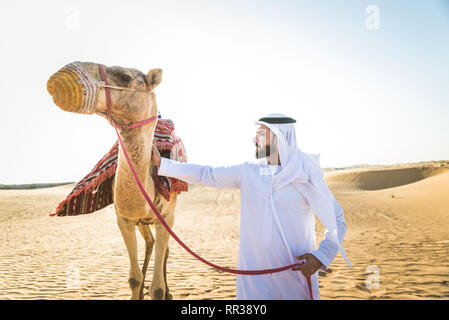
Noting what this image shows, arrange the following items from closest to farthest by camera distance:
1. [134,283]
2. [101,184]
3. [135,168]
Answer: [135,168] < [134,283] < [101,184]

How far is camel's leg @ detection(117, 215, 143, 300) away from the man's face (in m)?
1.66

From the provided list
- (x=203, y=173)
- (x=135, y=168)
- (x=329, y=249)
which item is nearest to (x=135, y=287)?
(x=135, y=168)

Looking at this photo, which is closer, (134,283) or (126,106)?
(126,106)

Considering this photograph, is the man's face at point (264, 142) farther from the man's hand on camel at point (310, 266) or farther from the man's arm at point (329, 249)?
the man's hand on camel at point (310, 266)

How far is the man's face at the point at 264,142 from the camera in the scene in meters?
2.96

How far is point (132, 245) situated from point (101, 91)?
1873 millimetres

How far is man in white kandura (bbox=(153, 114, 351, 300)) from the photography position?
2707mm

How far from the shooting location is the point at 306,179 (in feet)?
8.94

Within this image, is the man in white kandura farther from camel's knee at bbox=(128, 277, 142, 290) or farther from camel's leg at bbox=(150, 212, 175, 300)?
camel's knee at bbox=(128, 277, 142, 290)

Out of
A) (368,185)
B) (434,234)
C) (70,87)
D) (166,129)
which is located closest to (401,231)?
(434,234)

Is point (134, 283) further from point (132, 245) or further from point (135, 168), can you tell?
point (135, 168)

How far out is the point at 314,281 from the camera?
2.77m

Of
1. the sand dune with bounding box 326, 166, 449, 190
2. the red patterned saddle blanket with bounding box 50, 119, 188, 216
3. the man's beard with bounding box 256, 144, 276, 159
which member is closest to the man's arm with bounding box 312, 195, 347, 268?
the man's beard with bounding box 256, 144, 276, 159

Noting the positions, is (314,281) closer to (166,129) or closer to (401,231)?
(166,129)
